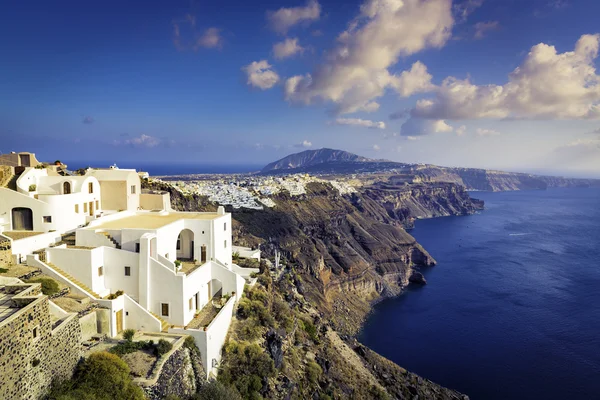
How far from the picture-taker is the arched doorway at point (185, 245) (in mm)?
26281

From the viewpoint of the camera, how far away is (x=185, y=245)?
86.5 feet

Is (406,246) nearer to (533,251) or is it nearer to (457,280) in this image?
(457,280)

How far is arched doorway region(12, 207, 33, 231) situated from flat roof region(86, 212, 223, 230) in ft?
11.9

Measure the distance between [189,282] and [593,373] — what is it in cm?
4552

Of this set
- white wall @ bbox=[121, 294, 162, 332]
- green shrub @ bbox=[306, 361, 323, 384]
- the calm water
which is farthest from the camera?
the calm water

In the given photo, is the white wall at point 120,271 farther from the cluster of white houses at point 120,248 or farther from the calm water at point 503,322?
the calm water at point 503,322

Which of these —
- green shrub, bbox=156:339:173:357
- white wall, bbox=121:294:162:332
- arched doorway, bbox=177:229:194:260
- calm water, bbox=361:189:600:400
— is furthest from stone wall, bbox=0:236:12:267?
calm water, bbox=361:189:600:400

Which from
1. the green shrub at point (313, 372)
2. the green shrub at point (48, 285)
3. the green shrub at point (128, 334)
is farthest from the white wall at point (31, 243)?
the green shrub at point (313, 372)

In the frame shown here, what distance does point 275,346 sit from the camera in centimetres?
2402

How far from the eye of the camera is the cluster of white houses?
1945cm

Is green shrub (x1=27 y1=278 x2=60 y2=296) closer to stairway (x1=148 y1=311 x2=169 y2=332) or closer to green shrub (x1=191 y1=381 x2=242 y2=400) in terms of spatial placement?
stairway (x1=148 y1=311 x2=169 y2=332)

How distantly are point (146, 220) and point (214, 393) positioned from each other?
12.2 meters

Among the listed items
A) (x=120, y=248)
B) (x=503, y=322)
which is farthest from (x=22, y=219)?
(x=503, y=322)

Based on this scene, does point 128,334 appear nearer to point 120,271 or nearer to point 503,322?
point 120,271
